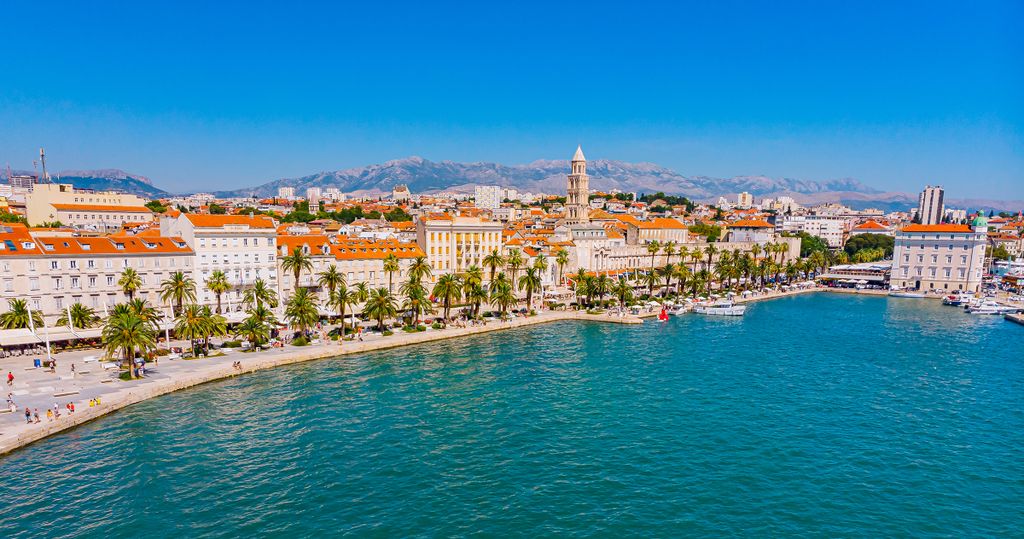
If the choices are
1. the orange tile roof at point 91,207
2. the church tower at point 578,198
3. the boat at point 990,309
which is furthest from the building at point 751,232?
the orange tile roof at point 91,207

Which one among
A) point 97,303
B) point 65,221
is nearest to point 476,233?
point 97,303

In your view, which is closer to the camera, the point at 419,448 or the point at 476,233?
the point at 419,448

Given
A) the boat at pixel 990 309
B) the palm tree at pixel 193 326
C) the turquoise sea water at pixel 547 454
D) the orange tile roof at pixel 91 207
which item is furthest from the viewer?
the orange tile roof at pixel 91 207

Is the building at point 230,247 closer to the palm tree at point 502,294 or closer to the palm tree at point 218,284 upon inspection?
the palm tree at point 218,284

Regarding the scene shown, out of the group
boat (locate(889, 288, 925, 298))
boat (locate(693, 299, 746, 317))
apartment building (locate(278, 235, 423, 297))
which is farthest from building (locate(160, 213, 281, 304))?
boat (locate(889, 288, 925, 298))

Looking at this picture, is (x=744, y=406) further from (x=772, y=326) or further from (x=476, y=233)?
(x=476, y=233)

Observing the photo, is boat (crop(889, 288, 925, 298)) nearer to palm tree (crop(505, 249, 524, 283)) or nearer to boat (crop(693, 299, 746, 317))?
boat (crop(693, 299, 746, 317))
